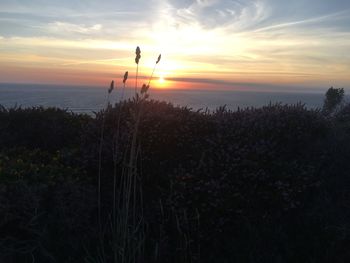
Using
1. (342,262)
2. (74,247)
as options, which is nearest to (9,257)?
(74,247)

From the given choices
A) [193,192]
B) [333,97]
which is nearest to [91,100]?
[333,97]

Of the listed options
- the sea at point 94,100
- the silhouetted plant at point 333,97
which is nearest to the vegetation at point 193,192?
the sea at point 94,100

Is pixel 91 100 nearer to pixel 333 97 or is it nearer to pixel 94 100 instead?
pixel 94 100

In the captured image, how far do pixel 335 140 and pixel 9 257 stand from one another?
4.65 metres

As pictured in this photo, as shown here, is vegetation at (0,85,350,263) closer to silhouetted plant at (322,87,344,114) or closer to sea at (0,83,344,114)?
sea at (0,83,344,114)

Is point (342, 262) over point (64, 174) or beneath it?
beneath

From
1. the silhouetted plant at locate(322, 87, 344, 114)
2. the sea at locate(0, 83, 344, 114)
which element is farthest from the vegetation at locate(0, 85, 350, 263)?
the silhouetted plant at locate(322, 87, 344, 114)

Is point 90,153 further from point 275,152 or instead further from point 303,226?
point 303,226

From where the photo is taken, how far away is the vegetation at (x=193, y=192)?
5.19 m

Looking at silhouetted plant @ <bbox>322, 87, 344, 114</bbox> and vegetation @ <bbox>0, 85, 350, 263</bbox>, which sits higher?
silhouetted plant @ <bbox>322, 87, 344, 114</bbox>

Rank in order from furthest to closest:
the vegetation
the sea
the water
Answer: the water, the sea, the vegetation

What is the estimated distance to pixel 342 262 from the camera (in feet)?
16.7

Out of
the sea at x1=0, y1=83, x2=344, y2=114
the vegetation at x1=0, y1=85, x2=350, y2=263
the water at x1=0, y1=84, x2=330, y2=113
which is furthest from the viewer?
the water at x1=0, y1=84, x2=330, y2=113

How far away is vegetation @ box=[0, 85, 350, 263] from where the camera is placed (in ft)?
17.0
